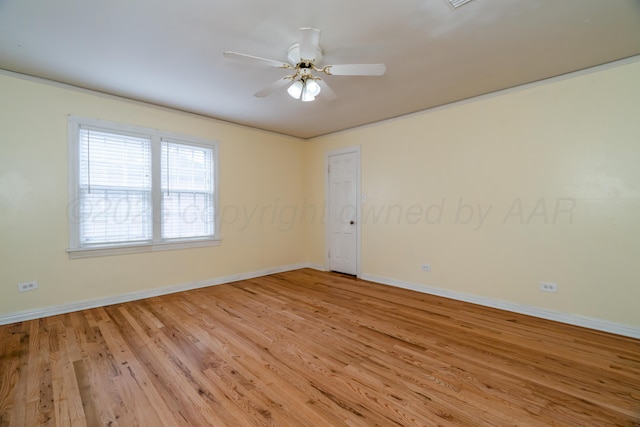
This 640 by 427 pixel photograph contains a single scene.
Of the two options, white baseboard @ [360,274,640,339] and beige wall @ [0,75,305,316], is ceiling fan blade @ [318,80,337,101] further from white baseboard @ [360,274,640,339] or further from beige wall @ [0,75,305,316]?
white baseboard @ [360,274,640,339]

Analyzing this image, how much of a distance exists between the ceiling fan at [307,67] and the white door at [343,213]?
2.43 m

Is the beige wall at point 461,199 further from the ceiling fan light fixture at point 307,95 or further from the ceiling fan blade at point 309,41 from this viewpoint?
the ceiling fan blade at point 309,41

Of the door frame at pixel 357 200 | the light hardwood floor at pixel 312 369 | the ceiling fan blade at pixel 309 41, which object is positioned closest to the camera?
the light hardwood floor at pixel 312 369

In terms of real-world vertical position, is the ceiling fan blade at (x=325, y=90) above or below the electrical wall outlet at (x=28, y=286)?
above

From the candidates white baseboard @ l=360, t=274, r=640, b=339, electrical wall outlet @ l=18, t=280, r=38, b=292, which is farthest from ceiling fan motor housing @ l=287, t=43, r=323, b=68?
electrical wall outlet @ l=18, t=280, r=38, b=292

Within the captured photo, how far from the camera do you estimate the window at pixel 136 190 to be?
3.38 m

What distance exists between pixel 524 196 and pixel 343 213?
2840 millimetres

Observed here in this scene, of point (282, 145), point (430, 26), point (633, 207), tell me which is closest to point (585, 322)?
point (633, 207)

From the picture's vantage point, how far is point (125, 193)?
3682mm

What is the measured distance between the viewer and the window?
3383 mm

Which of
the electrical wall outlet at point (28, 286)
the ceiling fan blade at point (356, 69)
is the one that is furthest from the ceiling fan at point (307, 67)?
the electrical wall outlet at point (28, 286)

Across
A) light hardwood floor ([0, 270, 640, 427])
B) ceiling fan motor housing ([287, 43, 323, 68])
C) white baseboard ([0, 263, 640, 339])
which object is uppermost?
ceiling fan motor housing ([287, 43, 323, 68])

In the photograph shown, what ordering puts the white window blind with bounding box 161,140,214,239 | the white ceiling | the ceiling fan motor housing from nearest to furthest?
the white ceiling, the ceiling fan motor housing, the white window blind with bounding box 161,140,214,239

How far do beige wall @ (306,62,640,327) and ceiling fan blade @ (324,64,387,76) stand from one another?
2.11 m
